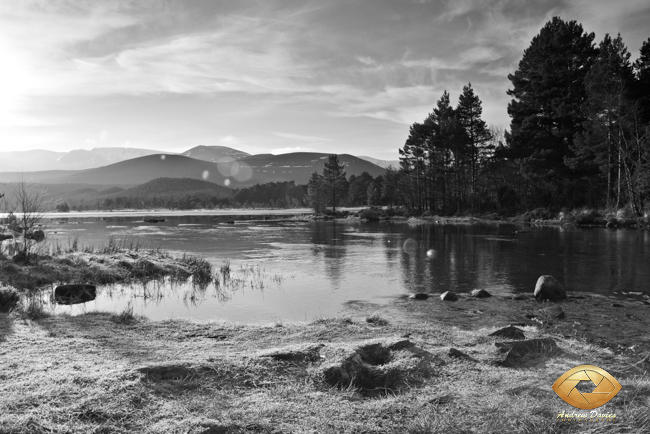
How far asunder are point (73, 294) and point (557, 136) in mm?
54126

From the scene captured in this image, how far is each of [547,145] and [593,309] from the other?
46.6 meters

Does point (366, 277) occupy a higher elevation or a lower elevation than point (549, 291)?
lower

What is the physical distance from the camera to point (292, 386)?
17.2ft

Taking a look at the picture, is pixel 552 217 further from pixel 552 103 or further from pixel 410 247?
pixel 410 247

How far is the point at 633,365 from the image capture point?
595 cm

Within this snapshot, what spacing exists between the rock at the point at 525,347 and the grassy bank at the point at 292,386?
0.24 ft

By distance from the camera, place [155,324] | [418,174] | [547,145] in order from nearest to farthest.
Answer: [155,324]
[547,145]
[418,174]

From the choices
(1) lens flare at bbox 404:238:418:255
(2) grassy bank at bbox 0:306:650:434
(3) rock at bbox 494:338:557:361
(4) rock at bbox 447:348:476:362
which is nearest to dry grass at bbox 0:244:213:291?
(2) grassy bank at bbox 0:306:650:434

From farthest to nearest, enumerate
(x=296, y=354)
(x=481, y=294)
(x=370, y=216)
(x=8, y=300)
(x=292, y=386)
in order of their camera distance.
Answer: (x=370, y=216) < (x=481, y=294) < (x=8, y=300) < (x=296, y=354) < (x=292, y=386)

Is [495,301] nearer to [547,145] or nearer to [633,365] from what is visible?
[633,365]

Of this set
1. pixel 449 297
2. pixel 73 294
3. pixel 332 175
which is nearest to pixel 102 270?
pixel 73 294

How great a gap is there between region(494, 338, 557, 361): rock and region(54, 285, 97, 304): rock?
12408 millimetres

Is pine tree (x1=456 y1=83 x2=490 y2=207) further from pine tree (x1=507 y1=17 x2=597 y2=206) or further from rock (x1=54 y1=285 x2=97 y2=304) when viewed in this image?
rock (x1=54 y1=285 x2=97 y2=304)

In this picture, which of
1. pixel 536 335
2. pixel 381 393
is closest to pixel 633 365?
pixel 536 335
